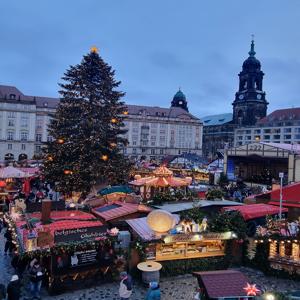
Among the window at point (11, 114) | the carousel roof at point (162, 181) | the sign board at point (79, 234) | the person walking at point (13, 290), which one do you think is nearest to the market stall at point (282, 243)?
the sign board at point (79, 234)

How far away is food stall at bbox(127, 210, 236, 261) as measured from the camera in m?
12.8

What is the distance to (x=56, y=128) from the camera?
1018 inches

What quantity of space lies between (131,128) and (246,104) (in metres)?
38.2

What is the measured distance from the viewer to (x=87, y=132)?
2569cm

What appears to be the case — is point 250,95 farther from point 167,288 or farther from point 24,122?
point 167,288

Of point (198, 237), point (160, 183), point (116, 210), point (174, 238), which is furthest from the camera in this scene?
point (160, 183)

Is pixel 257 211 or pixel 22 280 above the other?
pixel 257 211

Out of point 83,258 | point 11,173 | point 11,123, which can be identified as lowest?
point 83,258

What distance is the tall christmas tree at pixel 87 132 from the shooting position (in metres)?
24.8

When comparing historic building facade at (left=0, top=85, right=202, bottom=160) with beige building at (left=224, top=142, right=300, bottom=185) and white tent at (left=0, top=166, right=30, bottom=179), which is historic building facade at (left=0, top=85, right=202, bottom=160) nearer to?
beige building at (left=224, top=142, right=300, bottom=185)

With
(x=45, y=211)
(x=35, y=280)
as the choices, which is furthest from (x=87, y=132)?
(x=35, y=280)

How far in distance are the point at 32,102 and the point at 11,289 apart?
228 feet

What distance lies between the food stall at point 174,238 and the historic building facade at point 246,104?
8465 cm

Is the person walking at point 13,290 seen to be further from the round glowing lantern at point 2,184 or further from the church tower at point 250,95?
the church tower at point 250,95
